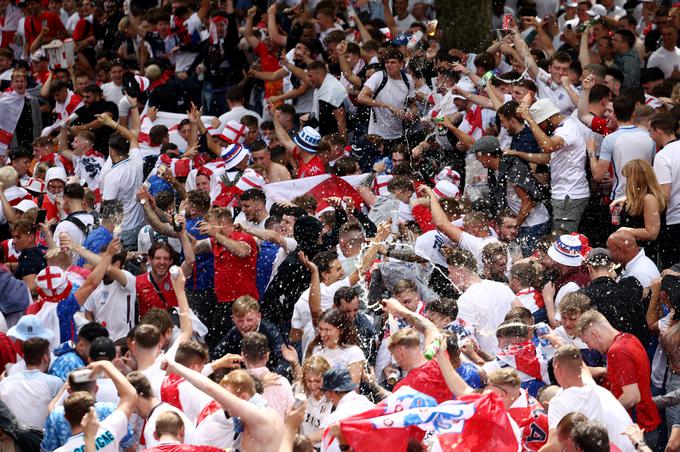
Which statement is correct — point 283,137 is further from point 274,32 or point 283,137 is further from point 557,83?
point 557,83

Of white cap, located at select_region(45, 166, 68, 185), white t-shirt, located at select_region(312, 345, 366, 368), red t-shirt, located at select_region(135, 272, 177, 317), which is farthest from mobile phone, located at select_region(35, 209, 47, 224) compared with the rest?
white t-shirt, located at select_region(312, 345, 366, 368)

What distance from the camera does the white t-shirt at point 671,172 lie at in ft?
38.0

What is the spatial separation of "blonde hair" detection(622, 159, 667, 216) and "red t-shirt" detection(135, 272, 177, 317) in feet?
13.6

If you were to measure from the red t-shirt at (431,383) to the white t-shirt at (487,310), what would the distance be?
1.82 m

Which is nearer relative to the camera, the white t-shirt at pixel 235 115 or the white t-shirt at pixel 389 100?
the white t-shirt at pixel 389 100

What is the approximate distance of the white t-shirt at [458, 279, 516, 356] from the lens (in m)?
10.4

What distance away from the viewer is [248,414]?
8078mm

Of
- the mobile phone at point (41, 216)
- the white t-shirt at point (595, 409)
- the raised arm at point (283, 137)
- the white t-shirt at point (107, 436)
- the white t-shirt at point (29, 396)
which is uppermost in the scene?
the white t-shirt at point (107, 436)

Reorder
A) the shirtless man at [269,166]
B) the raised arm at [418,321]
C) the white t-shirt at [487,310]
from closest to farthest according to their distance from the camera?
the raised arm at [418,321]
the white t-shirt at [487,310]
the shirtless man at [269,166]

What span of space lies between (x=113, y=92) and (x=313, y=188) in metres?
5.17

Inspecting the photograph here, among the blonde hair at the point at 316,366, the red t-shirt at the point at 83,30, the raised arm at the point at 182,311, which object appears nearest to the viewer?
the blonde hair at the point at 316,366

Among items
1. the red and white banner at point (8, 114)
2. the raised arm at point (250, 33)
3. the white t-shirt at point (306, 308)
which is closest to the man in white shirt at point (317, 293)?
the white t-shirt at point (306, 308)

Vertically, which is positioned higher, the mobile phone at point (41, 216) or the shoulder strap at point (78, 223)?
the shoulder strap at point (78, 223)

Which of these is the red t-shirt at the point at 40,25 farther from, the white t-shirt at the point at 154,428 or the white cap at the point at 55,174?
the white t-shirt at the point at 154,428
